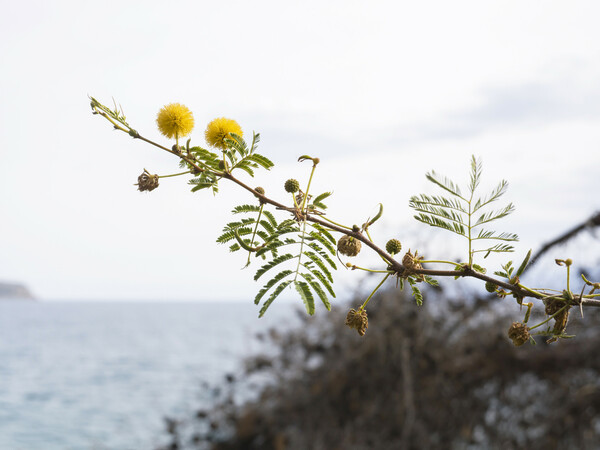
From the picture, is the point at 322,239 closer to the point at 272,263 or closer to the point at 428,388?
the point at 272,263

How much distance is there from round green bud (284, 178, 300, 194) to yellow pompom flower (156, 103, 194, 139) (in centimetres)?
17

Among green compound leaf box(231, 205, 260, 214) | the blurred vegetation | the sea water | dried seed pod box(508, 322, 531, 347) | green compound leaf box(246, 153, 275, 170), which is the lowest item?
the sea water

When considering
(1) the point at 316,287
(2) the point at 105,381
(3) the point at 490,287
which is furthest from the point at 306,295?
(2) the point at 105,381

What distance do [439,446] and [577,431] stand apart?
4.38 ft

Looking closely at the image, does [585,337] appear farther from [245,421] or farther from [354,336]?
[245,421]

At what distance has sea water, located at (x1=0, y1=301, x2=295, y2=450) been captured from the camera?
14.3 m

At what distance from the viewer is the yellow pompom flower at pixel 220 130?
830mm

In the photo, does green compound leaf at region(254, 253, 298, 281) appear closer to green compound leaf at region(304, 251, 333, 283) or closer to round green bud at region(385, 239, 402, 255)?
green compound leaf at region(304, 251, 333, 283)

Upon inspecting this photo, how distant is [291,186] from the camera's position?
780 millimetres

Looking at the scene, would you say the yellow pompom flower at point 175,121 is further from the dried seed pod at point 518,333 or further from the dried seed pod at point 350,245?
the dried seed pod at point 518,333

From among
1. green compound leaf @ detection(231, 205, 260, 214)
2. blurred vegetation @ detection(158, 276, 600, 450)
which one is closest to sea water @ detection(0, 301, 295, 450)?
blurred vegetation @ detection(158, 276, 600, 450)

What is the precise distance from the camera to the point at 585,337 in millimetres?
5211

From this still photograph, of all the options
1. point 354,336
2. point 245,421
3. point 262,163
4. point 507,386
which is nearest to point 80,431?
point 245,421

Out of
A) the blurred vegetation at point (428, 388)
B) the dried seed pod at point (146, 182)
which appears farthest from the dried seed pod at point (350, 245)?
the blurred vegetation at point (428, 388)
